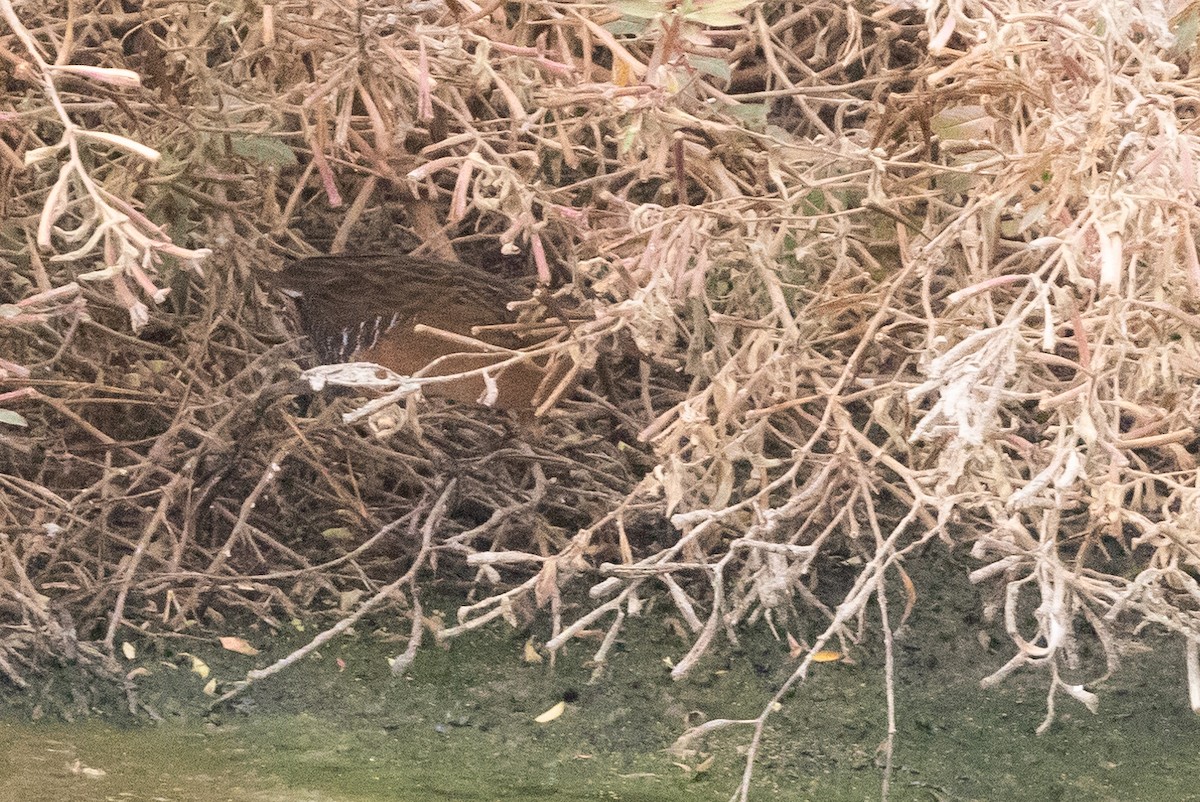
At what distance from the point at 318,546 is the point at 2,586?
20.1 inches

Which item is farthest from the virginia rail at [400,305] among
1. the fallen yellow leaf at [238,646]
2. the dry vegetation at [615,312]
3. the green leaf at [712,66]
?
the green leaf at [712,66]

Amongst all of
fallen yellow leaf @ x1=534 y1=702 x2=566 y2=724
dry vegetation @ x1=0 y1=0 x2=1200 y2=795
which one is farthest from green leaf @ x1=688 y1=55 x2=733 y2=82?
fallen yellow leaf @ x1=534 y1=702 x2=566 y2=724

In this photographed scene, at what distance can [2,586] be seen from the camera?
6.28 ft

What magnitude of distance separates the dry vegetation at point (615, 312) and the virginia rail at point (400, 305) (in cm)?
10

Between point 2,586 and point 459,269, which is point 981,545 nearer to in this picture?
point 459,269

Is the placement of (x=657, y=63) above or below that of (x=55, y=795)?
above

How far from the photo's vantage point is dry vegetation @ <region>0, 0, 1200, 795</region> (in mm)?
1597

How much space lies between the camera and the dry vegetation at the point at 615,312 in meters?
1.60

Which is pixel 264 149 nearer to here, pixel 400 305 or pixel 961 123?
pixel 400 305

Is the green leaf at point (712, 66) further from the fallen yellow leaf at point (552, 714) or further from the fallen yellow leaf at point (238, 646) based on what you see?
the fallen yellow leaf at point (238, 646)

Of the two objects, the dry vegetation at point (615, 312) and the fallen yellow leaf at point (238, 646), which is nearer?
the dry vegetation at point (615, 312)

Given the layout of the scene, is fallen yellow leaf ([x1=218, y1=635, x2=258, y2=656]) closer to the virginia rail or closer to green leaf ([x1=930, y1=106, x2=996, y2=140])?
the virginia rail

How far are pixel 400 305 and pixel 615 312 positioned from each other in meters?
0.61

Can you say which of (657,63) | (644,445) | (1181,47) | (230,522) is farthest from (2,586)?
(1181,47)
